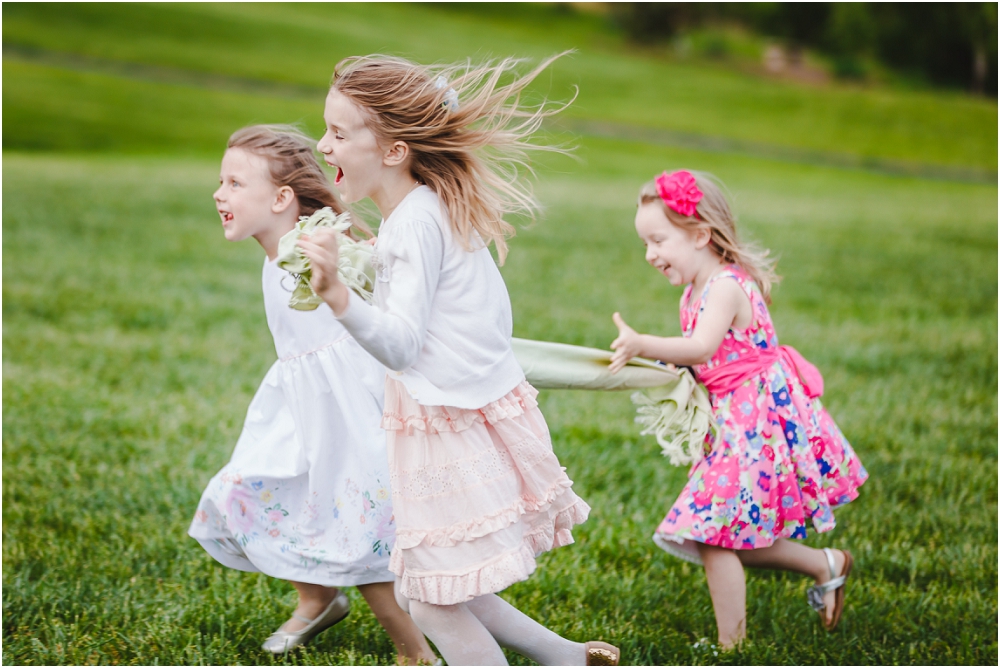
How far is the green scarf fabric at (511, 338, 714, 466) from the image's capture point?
273 centimetres

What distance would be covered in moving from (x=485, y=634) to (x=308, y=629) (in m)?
0.74

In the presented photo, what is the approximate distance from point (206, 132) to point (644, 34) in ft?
83.1

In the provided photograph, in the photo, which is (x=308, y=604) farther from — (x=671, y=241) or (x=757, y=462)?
(x=671, y=241)

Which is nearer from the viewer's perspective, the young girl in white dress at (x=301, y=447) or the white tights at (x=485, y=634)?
the white tights at (x=485, y=634)

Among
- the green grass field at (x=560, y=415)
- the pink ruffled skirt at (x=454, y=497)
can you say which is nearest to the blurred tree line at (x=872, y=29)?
the green grass field at (x=560, y=415)

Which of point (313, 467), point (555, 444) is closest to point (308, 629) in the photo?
point (313, 467)

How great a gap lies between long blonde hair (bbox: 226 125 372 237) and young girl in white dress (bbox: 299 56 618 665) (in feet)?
1.45

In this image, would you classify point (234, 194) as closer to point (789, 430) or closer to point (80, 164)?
point (789, 430)

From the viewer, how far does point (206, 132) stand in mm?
20906

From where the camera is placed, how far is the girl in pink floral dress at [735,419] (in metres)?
2.85

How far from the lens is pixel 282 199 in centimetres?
275

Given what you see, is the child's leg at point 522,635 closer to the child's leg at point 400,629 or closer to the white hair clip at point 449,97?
the child's leg at point 400,629

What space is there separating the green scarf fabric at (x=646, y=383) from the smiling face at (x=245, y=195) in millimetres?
788

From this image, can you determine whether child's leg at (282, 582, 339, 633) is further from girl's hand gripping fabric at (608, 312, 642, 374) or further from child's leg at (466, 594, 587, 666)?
girl's hand gripping fabric at (608, 312, 642, 374)
